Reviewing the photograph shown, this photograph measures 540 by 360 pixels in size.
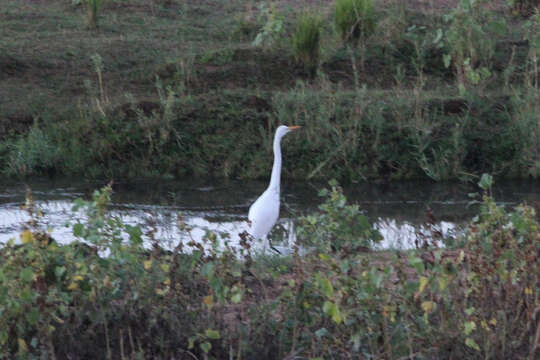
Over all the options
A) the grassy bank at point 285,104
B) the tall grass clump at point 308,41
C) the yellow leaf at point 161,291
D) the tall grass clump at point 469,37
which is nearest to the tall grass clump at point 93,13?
the grassy bank at point 285,104

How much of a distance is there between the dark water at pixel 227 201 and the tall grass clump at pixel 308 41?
235cm

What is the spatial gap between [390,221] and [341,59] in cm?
390

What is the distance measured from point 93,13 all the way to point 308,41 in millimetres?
3724

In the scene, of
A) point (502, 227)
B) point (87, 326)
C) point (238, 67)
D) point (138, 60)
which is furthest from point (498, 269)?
point (138, 60)

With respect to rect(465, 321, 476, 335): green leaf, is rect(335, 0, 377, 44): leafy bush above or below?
below

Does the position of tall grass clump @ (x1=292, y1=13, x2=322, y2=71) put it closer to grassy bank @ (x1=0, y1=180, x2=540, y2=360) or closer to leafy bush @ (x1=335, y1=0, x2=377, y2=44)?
leafy bush @ (x1=335, y1=0, x2=377, y2=44)

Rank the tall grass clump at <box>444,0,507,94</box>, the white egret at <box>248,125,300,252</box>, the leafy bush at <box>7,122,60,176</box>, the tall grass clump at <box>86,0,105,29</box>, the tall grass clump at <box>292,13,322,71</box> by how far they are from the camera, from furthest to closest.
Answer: the tall grass clump at <box>86,0,105,29</box> < the tall grass clump at <box>292,13,322,71</box> < the tall grass clump at <box>444,0,507,94</box> < the leafy bush at <box>7,122,60,176</box> < the white egret at <box>248,125,300,252</box>

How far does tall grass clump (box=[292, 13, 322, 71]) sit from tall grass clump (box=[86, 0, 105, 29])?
3434 mm

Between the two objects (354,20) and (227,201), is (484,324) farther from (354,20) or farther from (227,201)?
(354,20)

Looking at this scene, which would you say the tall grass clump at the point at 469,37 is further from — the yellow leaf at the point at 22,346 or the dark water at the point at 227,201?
the yellow leaf at the point at 22,346

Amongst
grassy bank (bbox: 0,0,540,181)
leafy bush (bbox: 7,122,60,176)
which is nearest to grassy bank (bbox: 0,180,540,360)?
grassy bank (bbox: 0,0,540,181)

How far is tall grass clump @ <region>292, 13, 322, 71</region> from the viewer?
10711 mm

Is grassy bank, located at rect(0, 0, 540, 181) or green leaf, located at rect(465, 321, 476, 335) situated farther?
grassy bank, located at rect(0, 0, 540, 181)

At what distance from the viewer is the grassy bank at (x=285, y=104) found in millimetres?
9141
